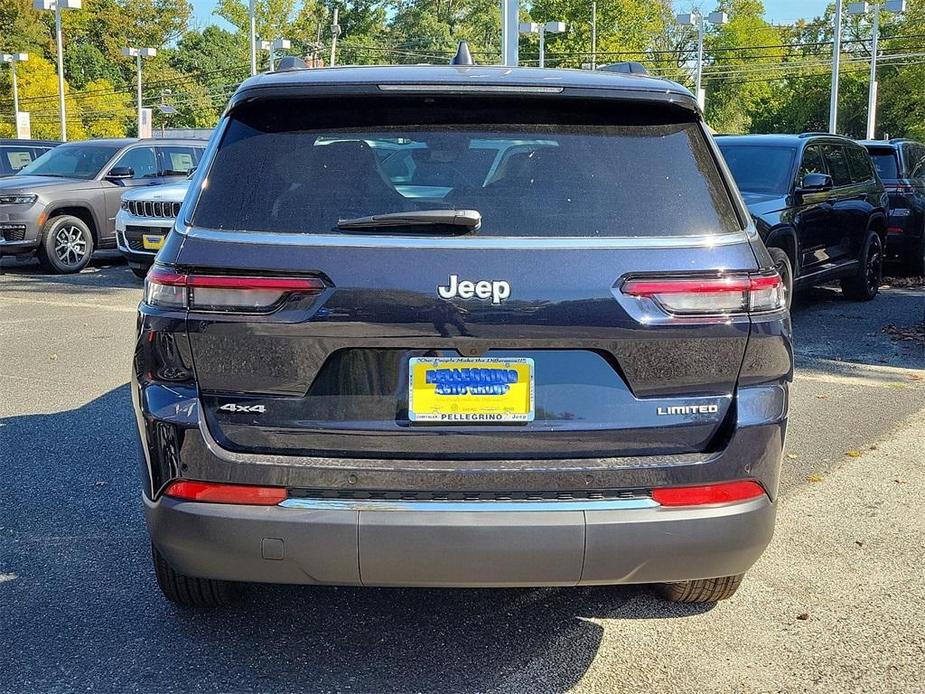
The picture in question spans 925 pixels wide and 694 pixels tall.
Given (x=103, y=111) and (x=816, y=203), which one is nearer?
(x=816, y=203)

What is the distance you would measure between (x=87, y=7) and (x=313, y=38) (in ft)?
63.1

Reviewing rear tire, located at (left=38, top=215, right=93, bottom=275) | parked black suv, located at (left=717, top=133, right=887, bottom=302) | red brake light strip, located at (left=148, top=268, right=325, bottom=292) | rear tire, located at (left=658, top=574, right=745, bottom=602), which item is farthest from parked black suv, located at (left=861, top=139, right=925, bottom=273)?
red brake light strip, located at (left=148, top=268, right=325, bottom=292)

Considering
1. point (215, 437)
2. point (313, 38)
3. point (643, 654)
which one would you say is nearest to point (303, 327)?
point (215, 437)

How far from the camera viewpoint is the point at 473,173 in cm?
295

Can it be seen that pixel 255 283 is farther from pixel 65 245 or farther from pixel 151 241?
pixel 65 245

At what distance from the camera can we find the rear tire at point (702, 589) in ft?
11.7

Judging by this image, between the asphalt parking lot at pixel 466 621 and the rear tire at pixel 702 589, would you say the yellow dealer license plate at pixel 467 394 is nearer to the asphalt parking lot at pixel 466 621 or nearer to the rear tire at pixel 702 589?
the asphalt parking lot at pixel 466 621

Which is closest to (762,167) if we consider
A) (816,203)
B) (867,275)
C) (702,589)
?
(816,203)

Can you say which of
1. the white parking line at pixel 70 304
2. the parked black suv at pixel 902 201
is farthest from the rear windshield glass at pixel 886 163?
the white parking line at pixel 70 304

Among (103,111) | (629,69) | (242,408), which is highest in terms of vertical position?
(103,111)

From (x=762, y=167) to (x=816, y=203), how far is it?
66 cm

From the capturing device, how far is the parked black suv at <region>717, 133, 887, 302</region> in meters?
9.51

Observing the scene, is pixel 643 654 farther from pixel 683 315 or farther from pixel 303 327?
pixel 303 327

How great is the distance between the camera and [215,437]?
A: 2826mm
